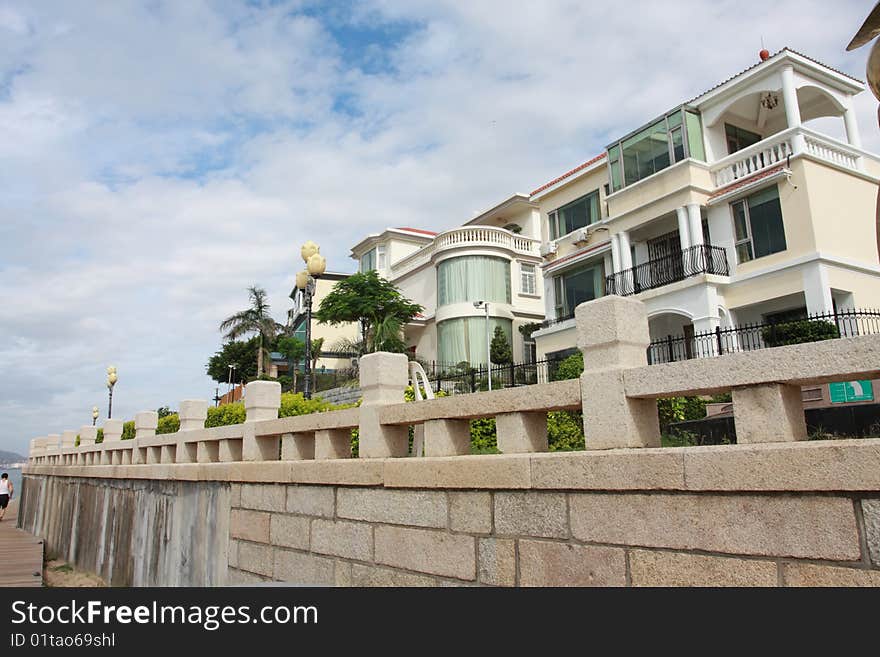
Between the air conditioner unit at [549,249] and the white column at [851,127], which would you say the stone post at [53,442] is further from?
the white column at [851,127]

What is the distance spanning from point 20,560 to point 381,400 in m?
13.4

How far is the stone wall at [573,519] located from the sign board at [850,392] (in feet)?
36.0

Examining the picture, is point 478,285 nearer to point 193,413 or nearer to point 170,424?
point 170,424

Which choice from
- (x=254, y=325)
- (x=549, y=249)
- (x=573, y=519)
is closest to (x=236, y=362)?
(x=254, y=325)

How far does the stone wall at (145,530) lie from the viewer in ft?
30.3

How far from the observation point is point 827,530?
3.30 m

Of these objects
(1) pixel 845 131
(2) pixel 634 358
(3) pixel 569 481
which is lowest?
(3) pixel 569 481

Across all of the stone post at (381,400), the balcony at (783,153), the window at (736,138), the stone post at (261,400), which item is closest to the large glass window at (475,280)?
the window at (736,138)

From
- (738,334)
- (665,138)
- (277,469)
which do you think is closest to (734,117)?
(665,138)

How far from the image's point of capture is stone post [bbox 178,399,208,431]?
1127cm

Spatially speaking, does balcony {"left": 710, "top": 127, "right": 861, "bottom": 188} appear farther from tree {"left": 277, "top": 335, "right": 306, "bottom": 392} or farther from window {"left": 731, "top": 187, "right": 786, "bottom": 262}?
tree {"left": 277, "top": 335, "right": 306, "bottom": 392}
